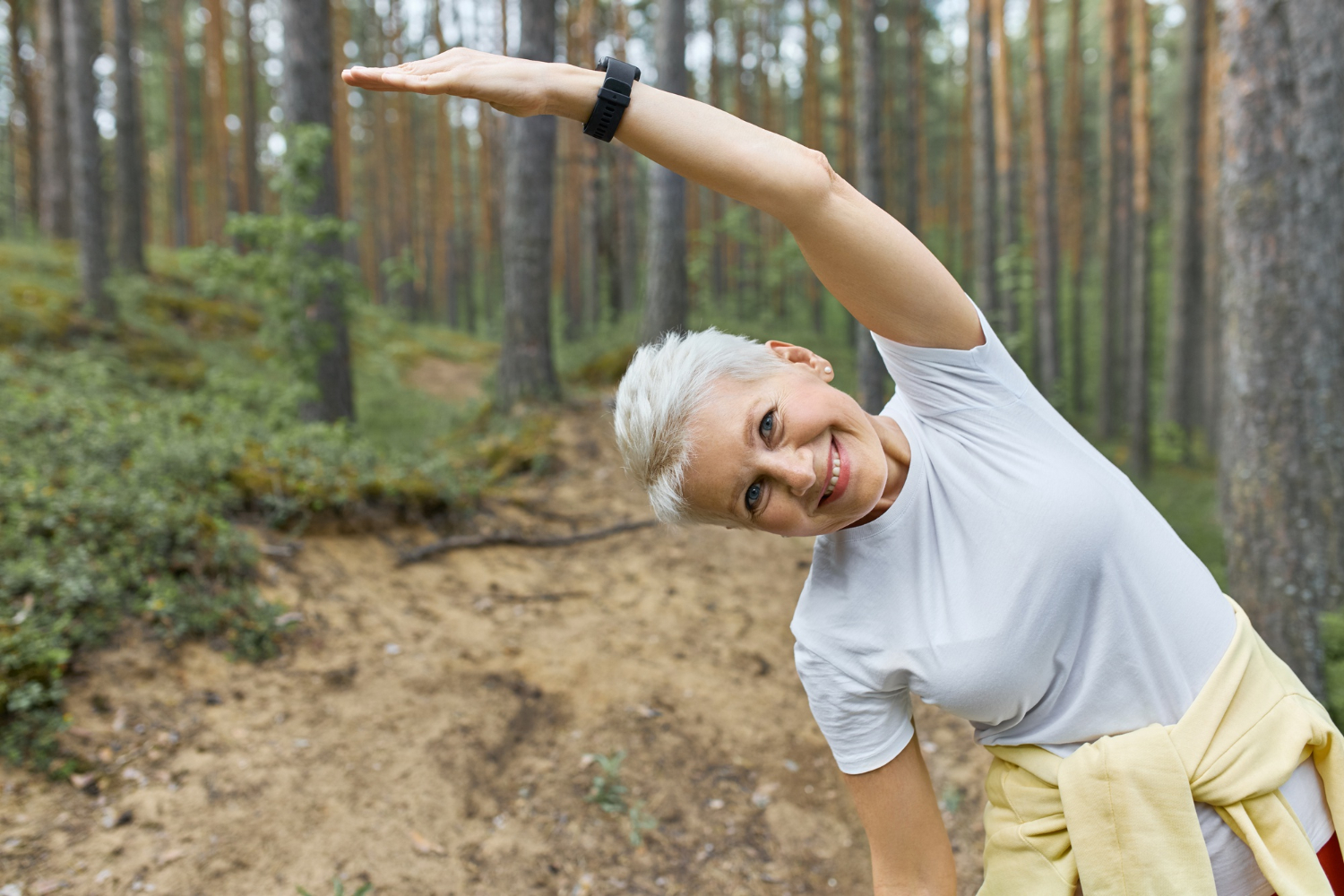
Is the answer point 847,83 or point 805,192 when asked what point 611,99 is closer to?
point 805,192

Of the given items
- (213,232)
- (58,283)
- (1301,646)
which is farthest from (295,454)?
(213,232)

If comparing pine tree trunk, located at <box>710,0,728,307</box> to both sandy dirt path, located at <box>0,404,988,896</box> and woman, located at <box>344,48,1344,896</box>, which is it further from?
woman, located at <box>344,48,1344,896</box>

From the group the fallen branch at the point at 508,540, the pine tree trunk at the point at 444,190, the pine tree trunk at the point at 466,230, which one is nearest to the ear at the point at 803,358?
the fallen branch at the point at 508,540

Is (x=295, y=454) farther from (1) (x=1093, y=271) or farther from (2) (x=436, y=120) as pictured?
(1) (x=1093, y=271)

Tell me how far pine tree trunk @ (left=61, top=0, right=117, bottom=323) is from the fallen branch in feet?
20.6

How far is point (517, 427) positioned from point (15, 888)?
533 centimetres

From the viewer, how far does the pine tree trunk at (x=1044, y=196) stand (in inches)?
528

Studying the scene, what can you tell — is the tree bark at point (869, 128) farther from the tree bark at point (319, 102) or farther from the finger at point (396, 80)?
the finger at point (396, 80)

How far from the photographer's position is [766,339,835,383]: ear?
1.52 m

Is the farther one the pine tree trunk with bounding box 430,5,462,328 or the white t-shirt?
the pine tree trunk with bounding box 430,5,462,328

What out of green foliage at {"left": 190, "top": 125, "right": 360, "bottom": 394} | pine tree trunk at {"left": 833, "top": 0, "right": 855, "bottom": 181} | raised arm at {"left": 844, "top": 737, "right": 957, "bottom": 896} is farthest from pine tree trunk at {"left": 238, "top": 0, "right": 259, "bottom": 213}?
raised arm at {"left": 844, "top": 737, "right": 957, "bottom": 896}

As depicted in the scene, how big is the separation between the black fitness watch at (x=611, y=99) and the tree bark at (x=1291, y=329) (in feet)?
10.8

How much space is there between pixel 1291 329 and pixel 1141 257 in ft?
31.2

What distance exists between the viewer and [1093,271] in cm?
2867
